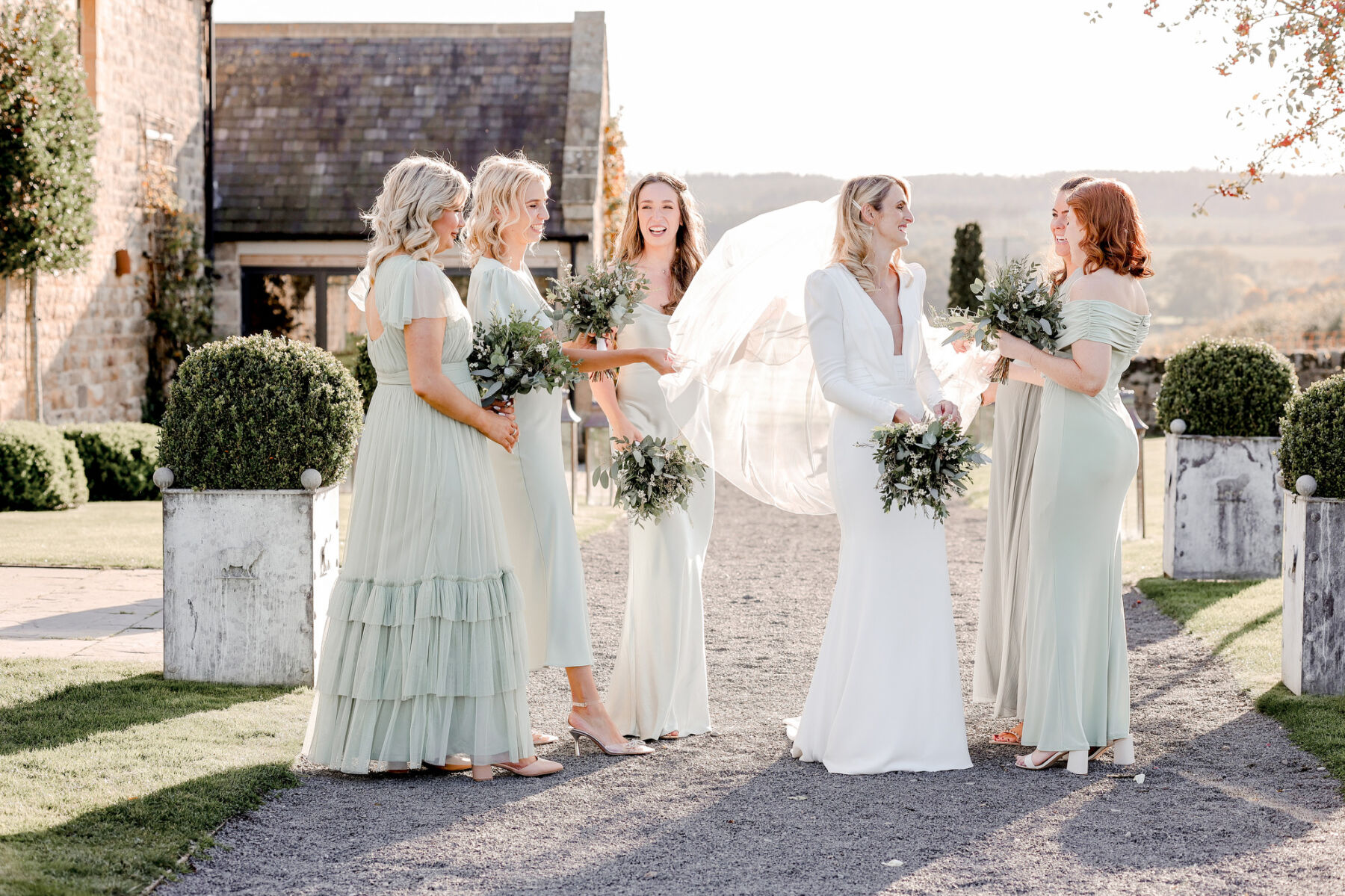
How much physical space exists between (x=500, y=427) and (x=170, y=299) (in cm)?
1362

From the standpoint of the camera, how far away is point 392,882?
3.97 m

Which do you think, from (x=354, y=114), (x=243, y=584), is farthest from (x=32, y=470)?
(x=354, y=114)

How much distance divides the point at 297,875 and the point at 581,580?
1.71 meters

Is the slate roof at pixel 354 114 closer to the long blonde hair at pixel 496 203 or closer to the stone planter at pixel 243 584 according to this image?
the stone planter at pixel 243 584

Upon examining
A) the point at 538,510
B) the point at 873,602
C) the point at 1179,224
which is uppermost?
the point at 1179,224

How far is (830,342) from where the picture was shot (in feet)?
17.0

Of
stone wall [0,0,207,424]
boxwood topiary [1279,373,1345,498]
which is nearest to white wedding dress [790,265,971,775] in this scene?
boxwood topiary [1279,373,1345,498]

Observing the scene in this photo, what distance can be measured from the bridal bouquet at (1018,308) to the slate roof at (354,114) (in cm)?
1361

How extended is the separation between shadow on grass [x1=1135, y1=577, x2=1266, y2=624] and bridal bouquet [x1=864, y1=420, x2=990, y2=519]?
3.83 m

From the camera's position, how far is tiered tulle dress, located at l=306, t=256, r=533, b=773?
16.1ft

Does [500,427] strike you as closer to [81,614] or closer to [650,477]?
[650,477]

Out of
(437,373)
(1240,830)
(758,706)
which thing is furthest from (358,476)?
(1240,830)

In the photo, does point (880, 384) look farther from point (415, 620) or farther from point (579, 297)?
point (415, 620)

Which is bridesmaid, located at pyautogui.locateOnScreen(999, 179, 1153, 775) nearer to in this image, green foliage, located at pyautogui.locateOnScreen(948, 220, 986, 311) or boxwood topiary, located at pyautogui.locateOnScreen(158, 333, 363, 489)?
boxwood topiary, located at pyautogui.locateOnScreen(158, 333, 363, 489)
